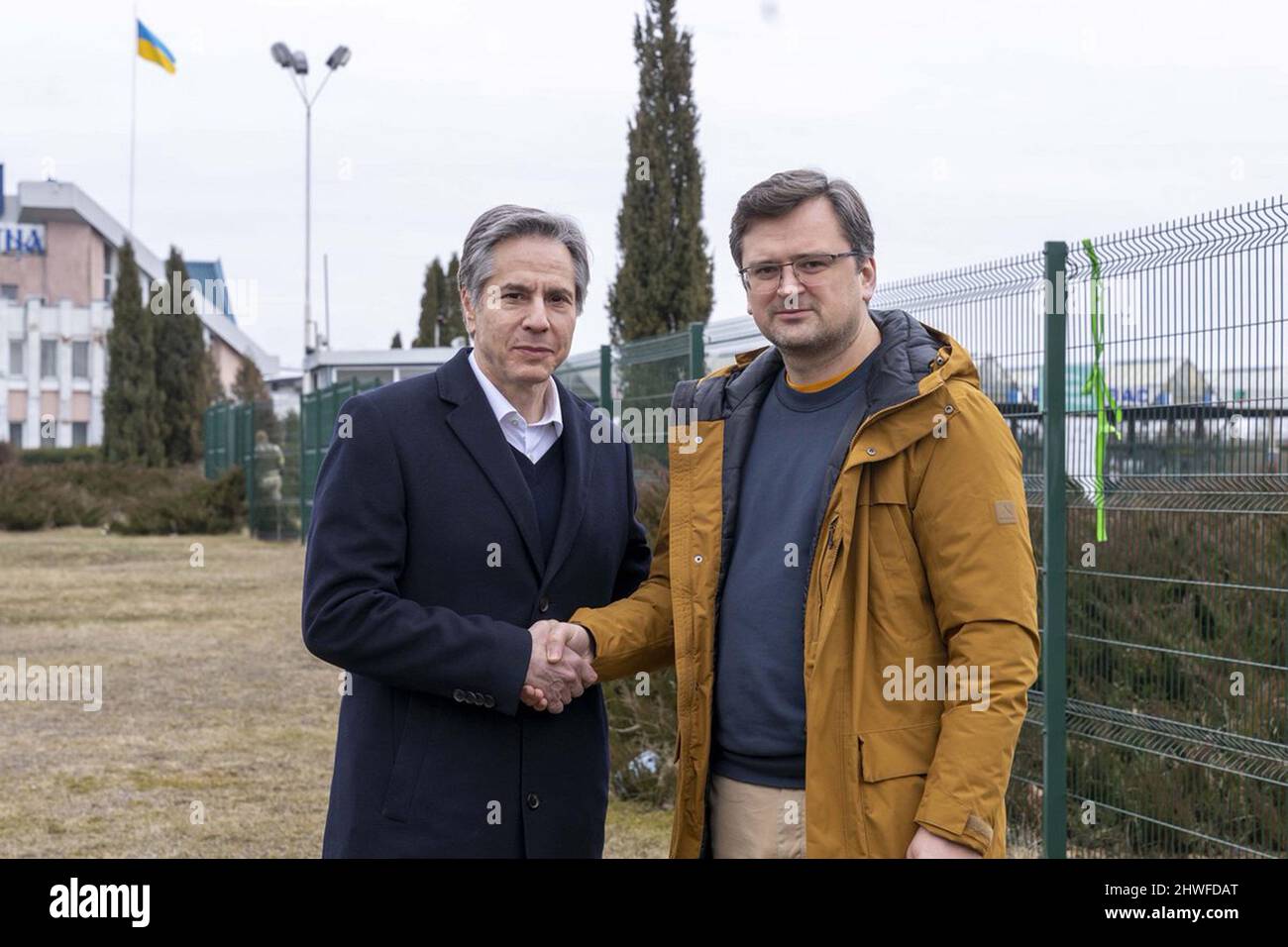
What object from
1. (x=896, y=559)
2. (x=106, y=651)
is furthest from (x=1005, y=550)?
(x=106, y=651)

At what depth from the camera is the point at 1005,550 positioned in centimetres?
295

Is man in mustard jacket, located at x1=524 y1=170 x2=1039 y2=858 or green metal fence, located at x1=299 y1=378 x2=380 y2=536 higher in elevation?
green metal fence, located at x1=299 y1=378 x2=380 y2=536

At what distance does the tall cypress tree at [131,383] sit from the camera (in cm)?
4684

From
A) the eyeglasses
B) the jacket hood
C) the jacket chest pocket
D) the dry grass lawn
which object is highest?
the eyeglasses

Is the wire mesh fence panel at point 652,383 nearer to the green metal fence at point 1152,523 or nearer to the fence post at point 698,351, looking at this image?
the fence post at point 698,351

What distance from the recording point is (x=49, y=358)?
198ft

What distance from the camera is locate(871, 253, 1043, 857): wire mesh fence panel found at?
6.07 meters

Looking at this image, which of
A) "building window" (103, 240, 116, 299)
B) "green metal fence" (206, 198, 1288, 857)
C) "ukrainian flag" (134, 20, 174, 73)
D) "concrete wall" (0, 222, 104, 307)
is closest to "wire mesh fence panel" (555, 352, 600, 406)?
"green metal fence" (206, 198, 1288, 857)

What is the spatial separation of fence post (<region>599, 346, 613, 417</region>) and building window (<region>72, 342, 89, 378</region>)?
5355cm

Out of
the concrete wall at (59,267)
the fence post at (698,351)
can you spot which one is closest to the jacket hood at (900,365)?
the fence post at (698,351)

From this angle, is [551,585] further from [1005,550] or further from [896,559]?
[1005,550]

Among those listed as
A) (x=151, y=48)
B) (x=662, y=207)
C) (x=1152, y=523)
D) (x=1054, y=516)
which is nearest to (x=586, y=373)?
(x=1054, y=516)

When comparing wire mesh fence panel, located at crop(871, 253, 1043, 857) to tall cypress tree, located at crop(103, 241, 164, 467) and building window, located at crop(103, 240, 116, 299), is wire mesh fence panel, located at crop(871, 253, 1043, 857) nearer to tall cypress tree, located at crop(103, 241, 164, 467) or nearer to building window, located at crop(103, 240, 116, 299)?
tall cypress tree, located at crop(103, 241, 164, 467)

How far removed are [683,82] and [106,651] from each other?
630 inches
